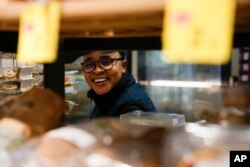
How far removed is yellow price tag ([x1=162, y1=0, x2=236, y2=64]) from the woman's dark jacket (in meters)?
1.07

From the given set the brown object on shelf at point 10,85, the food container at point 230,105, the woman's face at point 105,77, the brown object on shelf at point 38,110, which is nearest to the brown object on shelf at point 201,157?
the food container at point 230,105

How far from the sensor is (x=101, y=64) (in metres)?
1.59

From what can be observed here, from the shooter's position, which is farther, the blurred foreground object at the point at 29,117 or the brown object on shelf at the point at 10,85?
the brown object on shelf at the point at 10,85

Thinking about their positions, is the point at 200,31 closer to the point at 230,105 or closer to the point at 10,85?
the point at 230,105

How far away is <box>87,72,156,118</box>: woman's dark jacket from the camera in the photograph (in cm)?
157

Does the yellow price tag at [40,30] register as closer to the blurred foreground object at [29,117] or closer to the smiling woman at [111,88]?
the blurred foreground object at [29,117]

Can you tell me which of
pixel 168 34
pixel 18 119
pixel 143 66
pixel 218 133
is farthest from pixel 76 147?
pixel 143 66

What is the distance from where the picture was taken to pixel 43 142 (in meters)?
0.79

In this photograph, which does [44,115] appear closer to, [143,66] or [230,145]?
[230,145]

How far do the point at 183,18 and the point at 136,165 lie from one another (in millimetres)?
369

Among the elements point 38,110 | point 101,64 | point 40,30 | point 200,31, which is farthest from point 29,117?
point 101,64

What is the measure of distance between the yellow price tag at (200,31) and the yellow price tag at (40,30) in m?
0.22

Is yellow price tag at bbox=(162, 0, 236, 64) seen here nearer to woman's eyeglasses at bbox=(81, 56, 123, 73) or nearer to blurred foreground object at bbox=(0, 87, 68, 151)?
blurred foreground object at bbox=(0, 87, 68, 151)

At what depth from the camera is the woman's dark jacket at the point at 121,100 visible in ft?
5.16
